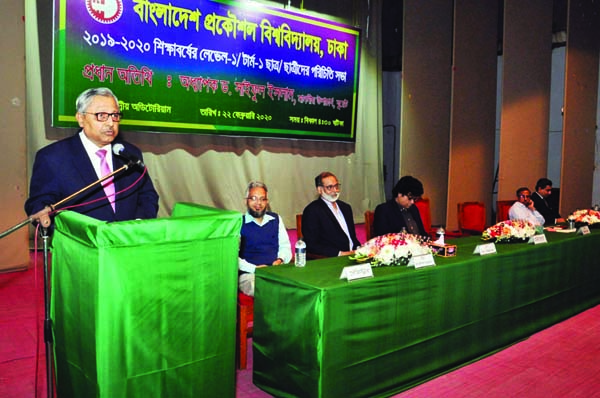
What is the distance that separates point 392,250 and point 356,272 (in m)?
0.38

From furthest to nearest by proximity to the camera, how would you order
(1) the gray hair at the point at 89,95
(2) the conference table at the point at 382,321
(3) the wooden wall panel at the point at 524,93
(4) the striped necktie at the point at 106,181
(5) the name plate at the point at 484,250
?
(3) the wooden wall panel at the point at 524,93 → (5) the name plate at the point at 484,250 → (2) the conference table at the point at 382,321 → (4) the striped necktie at the point at 106,181 → (1) the gray hair at the point at 89,95

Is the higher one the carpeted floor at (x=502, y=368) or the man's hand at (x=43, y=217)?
the man's hand at (x=43, y=217)

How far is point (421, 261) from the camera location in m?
2.58

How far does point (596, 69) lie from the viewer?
25.5 feet

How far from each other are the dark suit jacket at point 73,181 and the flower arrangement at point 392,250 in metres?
1.11

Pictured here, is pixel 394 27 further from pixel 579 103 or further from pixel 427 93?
pixel 579 103

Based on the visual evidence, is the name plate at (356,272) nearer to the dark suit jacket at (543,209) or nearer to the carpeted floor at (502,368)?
the carpeted floor at (502,368)

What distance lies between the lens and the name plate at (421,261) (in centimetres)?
256

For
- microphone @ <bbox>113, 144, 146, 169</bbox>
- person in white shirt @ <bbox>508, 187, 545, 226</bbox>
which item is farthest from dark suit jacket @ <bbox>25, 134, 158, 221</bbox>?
person in white shirt @ <bbox>508, 187, 545, 226</bbox>

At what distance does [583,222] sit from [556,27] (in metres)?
6.29

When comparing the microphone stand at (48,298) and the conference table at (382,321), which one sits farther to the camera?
the conference table at (382,321)

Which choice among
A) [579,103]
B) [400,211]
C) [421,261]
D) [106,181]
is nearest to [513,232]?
[400,211]

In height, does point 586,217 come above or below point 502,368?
above

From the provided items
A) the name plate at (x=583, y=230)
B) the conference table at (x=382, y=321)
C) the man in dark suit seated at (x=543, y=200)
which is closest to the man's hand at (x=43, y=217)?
the conference table at (x=382, y=321)
